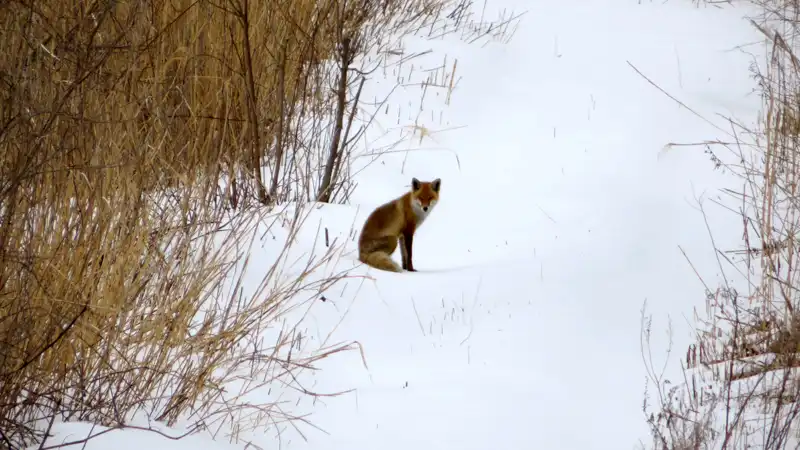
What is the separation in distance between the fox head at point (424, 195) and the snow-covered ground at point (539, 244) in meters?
0.37

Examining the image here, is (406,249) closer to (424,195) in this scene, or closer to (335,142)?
(424,195)

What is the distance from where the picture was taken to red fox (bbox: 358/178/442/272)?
252 inches

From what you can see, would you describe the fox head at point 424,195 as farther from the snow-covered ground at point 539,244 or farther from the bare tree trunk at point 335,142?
the bare tree trunk at point 335,142

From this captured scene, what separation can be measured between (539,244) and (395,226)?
1048mm

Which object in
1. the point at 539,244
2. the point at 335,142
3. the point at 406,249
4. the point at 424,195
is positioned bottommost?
the point at 406,249

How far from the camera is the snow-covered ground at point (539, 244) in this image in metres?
4.19

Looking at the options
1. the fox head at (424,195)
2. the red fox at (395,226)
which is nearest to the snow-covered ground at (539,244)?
the red fox at (395,226)

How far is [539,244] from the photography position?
6.76 meters

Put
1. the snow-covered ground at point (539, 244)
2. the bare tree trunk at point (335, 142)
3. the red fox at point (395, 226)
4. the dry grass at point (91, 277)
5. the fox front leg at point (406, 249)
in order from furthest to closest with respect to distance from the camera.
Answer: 1. the bare tree trunk at point (335, 142)
2. the fox front leg at point (406, 249)
3. the red fox at point (395, 226)
4. the snow-covered ground at point (539, 244)
5. the dry grass at point (91, 277)

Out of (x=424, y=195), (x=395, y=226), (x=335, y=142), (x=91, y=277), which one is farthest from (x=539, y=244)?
(x=91, y=277)

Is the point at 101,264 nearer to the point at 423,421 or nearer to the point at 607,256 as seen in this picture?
the point at 423,421

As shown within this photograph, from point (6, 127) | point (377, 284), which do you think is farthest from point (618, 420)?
point (6, 127)

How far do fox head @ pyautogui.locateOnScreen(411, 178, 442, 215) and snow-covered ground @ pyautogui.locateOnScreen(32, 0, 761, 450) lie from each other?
37cm

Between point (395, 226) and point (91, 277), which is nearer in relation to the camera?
point (91, 277)
